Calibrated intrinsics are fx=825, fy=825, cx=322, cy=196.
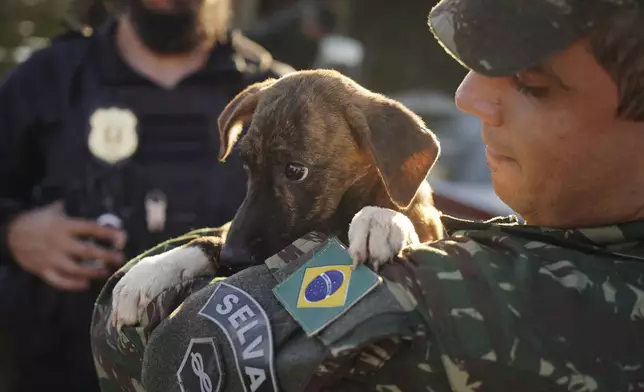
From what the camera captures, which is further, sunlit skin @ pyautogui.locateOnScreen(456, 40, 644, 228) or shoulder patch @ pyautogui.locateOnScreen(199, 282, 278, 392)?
sunlit skin @ pyautogui.locateOnScreen(456, 40, 644, 228)

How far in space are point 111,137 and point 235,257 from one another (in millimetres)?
1809

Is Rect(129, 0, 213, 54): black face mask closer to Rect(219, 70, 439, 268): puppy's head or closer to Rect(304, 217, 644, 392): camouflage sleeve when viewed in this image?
Rect(219, 70, 439, 268): puppy's head

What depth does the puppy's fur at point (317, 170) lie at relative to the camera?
8.04ft

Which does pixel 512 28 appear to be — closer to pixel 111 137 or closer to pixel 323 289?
pixel 323 289

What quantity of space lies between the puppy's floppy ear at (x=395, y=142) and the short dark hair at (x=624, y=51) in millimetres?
783

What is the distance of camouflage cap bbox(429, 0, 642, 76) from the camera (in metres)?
1.70

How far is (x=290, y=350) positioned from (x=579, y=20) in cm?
90

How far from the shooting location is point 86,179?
3.99 meters

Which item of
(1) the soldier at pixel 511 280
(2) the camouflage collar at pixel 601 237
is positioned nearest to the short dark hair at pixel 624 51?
(1) the soldier at pixel 511 280

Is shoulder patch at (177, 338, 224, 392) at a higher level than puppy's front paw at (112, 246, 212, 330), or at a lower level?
higher

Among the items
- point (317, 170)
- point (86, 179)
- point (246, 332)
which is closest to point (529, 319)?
point (246, 332)

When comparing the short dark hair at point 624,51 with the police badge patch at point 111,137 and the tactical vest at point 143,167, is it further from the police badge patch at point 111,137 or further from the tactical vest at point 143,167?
the police badge patch at point 111,137

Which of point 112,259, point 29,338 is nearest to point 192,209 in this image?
point 112,259

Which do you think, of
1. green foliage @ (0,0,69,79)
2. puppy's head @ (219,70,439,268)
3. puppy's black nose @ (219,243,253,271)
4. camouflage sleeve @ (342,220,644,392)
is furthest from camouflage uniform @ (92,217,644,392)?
green foliage @ (0,0,69,79)
